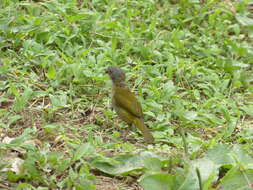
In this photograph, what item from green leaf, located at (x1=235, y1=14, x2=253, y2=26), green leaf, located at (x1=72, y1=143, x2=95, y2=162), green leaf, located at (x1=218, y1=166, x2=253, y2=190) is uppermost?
green leaf, located at (x1=72, y1=143, x2=95, y2=162)

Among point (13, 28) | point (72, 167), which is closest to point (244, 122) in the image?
point (72, 167)

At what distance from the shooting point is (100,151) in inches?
198

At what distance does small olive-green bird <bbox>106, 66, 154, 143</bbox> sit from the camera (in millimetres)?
5652

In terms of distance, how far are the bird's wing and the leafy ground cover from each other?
0.71ft

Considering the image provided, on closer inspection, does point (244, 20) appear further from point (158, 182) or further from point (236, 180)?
point (158, 182)

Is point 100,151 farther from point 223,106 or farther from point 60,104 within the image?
point 223,106

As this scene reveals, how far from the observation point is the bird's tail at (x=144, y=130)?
5.52 metres

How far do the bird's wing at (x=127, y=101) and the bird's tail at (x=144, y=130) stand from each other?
72mm

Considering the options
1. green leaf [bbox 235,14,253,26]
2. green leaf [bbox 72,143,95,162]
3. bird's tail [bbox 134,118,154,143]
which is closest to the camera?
green leaf [bbox 72,143,95,162]

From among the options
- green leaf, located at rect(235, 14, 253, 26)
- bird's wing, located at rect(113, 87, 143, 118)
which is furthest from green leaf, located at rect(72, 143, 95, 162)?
green leaf, located at rect(235, 14, 253, 26)

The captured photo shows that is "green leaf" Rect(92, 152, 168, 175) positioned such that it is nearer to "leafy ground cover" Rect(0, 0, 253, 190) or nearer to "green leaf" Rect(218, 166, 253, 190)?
"leafy ground cover" Rect(0, 0, 253, 190)

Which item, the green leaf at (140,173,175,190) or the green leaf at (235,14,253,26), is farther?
the green leaf at (235,14,253,26)

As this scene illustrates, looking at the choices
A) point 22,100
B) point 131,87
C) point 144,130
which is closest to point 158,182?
point 144,130

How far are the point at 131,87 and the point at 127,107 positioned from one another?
1.01 meters
